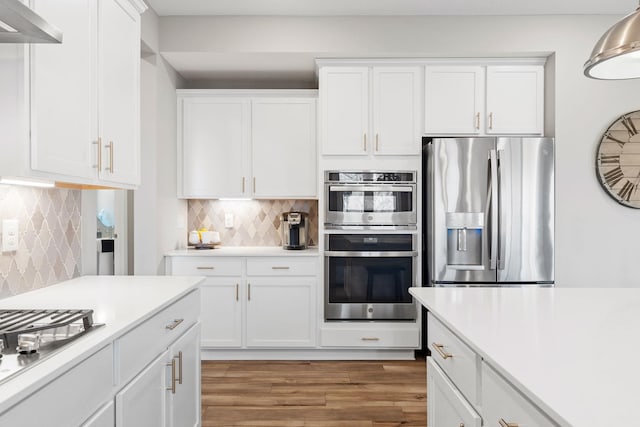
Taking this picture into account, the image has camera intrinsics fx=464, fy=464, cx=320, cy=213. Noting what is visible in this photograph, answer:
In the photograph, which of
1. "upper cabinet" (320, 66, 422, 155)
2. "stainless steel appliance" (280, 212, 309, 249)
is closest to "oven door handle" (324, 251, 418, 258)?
"stainless steel appliance" (280, 212, 309, 249)

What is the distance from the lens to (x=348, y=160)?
3775 mm

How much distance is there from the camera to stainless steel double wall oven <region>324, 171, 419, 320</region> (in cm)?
373

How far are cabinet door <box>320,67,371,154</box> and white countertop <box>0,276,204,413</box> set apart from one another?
1.85 m

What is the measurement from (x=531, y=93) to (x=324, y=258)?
2137 mm

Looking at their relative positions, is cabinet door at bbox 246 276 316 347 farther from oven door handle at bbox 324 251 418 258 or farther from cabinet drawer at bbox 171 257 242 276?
oven door handle at bbox 324 251 418 258

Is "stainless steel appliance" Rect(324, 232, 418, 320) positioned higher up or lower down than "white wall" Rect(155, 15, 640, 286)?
lower down

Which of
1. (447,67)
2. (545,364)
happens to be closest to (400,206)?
(447,67)

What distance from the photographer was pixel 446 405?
5.42 feet

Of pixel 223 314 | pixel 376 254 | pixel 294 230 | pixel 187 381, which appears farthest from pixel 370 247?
pixel 187 381

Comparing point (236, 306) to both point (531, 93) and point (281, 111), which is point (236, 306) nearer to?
point (281, 111)

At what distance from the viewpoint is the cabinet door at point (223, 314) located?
3.76 m

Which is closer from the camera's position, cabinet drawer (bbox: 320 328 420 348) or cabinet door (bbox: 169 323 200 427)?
cabinet door (bbox: 169 323 200 427)

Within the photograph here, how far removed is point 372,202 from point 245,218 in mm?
1317

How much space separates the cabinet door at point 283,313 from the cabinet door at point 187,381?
1394 mm
